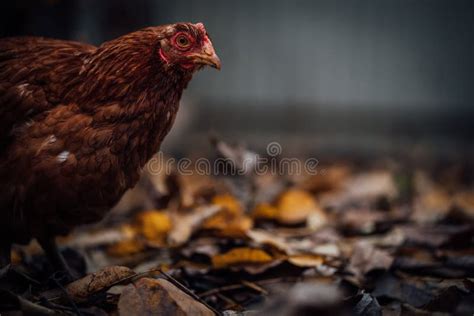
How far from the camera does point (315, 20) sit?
220 inches

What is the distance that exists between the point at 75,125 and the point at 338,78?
13.4 ft

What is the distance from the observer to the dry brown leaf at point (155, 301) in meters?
1.67

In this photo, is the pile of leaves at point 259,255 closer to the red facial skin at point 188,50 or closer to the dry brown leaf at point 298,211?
the dry brown leaf at point 298,211

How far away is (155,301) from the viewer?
5.57 feet

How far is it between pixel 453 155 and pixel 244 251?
3.86m

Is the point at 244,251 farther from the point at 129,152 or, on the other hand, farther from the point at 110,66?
the point at 110,66

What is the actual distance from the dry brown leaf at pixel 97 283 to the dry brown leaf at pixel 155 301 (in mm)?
152

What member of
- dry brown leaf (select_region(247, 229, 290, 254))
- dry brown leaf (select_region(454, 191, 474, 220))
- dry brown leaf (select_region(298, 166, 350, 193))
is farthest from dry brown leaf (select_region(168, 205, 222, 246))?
dry brown leaf (select_region(454, 191, 474, 220))

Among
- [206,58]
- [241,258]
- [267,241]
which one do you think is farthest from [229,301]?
[206,58]

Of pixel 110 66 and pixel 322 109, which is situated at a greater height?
pixel 110 66

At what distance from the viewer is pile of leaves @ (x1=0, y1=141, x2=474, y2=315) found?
1748mm

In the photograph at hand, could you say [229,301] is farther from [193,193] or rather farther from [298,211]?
[193,193]

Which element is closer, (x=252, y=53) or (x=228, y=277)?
(x=228, y=277)

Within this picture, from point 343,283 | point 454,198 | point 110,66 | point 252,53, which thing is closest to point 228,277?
point 343,283
